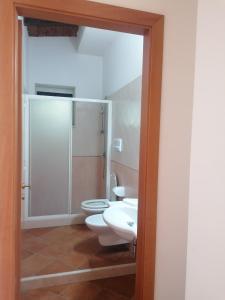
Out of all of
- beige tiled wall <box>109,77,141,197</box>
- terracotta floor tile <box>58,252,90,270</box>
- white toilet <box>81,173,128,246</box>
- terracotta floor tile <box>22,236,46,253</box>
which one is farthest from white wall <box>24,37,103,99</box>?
terracotta floor tile <box>58,252,90,270</box>

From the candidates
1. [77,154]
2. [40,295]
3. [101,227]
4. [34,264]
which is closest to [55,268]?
[34,264]

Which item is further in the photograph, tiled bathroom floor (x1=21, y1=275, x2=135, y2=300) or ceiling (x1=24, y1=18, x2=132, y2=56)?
ceiling (x1=24, y1=18, x2=132, y2=56)

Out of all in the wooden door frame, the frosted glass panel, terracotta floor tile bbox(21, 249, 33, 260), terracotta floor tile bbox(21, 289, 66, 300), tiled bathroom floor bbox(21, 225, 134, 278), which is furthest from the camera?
the frosted glass panel

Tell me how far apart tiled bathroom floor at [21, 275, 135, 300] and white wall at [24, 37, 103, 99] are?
2.76m

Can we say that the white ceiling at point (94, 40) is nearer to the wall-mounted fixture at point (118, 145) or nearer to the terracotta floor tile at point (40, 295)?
the wall-mounted fixture at point (118, 145)

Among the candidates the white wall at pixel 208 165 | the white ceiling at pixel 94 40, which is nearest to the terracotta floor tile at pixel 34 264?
the white wall at pixel 208 165

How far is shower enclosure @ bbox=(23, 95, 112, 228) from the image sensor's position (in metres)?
3.46

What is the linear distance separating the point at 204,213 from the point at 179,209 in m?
0.46

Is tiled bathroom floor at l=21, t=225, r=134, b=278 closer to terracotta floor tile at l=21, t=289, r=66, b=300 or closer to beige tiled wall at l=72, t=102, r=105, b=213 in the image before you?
terracotta floor tile at l=21, t=289, r=66, b=300

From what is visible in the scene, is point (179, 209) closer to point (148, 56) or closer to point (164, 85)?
point (164, 85)

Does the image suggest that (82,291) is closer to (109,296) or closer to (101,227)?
(109,296)

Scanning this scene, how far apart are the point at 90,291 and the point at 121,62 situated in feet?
8.30

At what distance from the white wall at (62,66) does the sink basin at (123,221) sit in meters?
2.53

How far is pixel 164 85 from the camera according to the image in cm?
127
